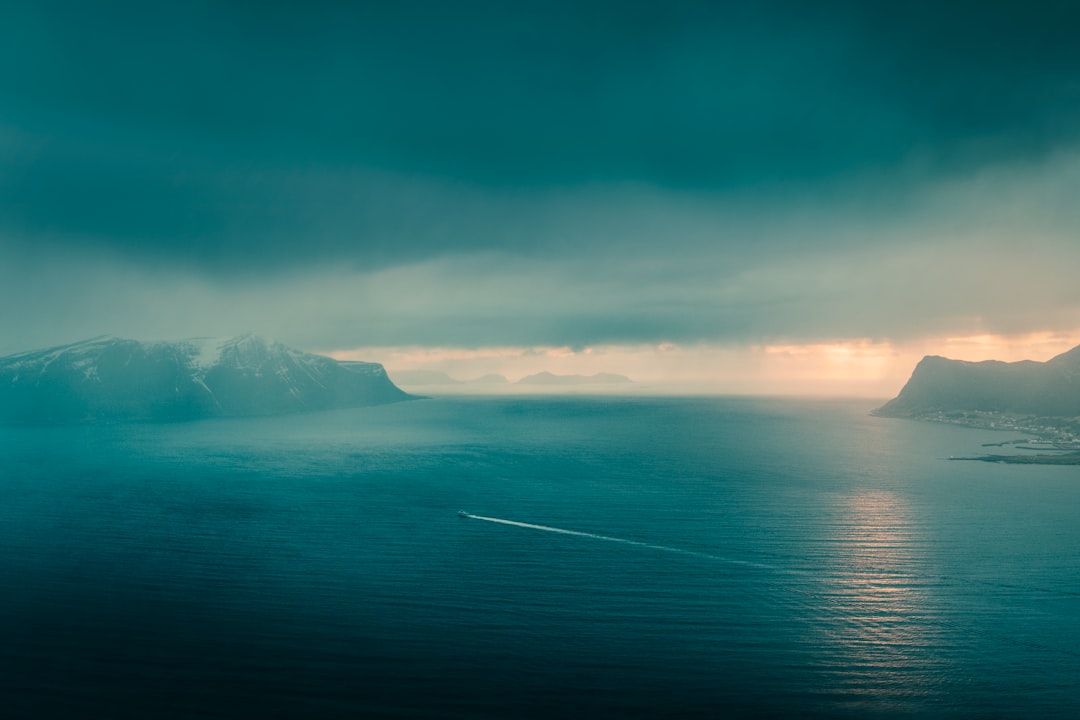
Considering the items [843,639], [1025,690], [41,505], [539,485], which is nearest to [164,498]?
[41,505]

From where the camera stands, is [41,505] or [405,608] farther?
[41,505]

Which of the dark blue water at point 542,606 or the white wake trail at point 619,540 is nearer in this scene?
the dark blue water at point 542,606

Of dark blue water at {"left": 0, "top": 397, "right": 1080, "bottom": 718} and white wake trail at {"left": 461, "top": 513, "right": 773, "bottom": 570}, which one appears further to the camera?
white wake trail at {"left": 461, "top": 513, "right": 773, "bottom": 570}

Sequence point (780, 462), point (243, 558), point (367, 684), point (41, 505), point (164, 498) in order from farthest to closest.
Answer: point (780, 462) → point (164, 498) → point (41, 505) → point (243, 558) → point (367, 684)

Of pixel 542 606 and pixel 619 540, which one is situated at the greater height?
pixel 542 606

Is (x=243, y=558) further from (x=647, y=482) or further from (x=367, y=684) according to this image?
(x=647, y=482)

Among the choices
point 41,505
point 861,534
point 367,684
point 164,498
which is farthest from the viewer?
point 164,498

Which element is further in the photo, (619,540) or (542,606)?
(619,540)
